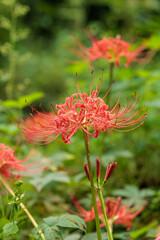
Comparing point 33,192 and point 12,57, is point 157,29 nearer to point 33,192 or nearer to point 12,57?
point 12,57

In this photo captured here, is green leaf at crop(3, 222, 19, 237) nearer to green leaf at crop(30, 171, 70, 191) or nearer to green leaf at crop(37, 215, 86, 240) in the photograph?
green leaf at crop(37, 215, 86, 240)

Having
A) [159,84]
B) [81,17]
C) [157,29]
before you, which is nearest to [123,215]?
[159,84]

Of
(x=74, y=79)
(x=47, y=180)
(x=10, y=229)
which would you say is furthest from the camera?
(x=74, y=79)

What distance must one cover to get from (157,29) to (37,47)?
5.44 meters

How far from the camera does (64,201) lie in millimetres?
1776

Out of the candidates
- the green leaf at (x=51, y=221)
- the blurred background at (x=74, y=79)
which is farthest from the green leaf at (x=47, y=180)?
the green leaf at (x=51, y=221)

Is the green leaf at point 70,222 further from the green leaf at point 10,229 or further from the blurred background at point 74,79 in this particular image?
the blurred background at point 74,79

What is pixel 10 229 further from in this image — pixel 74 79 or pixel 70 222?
pixel 74 79

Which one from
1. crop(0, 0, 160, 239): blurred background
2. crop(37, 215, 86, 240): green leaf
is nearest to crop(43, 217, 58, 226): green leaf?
crop(37, 215, 86, 240): green leaf

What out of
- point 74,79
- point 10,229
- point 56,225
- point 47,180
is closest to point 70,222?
point 56,225

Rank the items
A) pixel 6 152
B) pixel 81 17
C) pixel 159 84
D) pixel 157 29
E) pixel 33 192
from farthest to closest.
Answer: pixel 81 17
pixel 157 29
pixel 159 84
pixel 33 192
pixel 6 152

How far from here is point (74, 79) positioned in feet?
12.8

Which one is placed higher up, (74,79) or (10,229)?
(74,79)

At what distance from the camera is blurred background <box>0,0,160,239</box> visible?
5.77 feet
